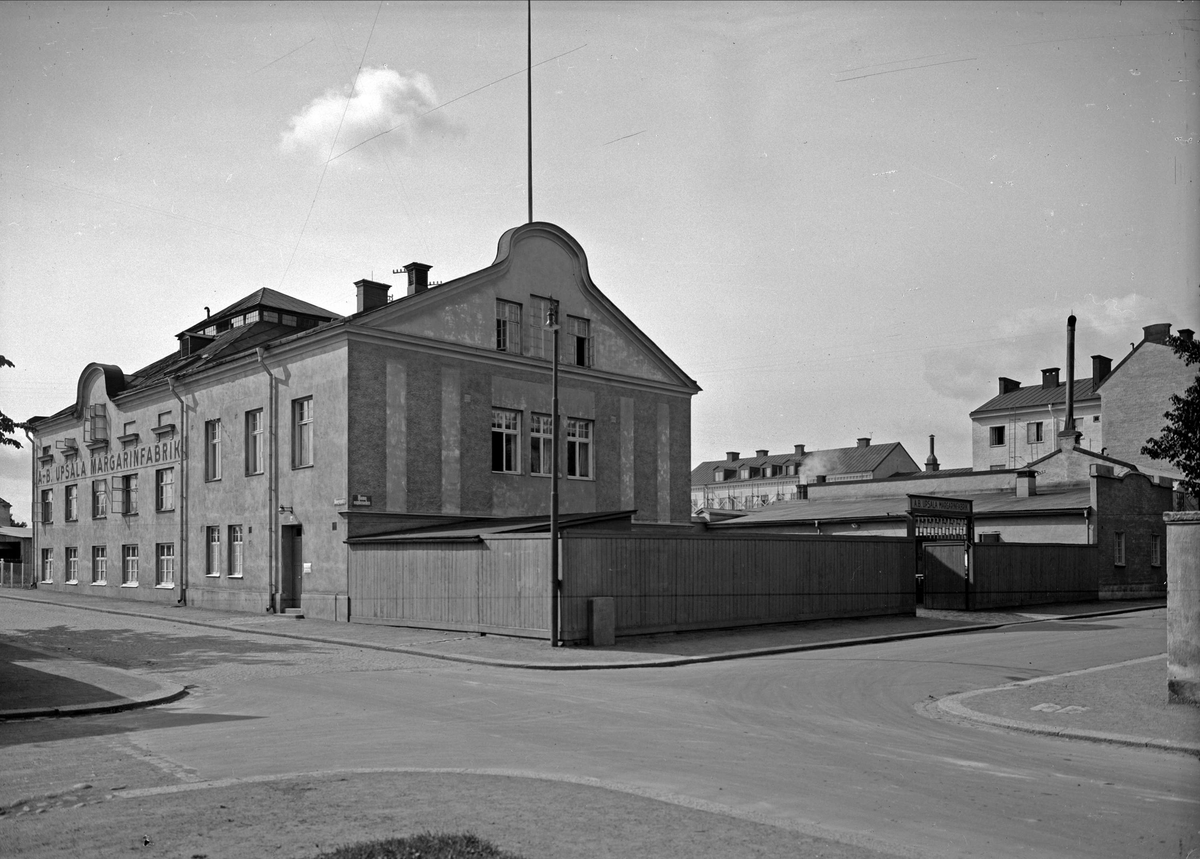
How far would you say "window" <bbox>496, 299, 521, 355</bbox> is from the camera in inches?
1302

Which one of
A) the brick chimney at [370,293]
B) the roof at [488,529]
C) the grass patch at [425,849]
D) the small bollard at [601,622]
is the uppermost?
the brick chimney at [370,293]

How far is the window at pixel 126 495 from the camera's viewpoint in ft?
131

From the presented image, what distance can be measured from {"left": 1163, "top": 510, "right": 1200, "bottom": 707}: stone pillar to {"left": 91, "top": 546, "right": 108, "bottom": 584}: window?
4002cm

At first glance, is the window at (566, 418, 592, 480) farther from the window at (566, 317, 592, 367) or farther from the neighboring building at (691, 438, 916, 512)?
the neighboring building at (691, 438, 916, 512)

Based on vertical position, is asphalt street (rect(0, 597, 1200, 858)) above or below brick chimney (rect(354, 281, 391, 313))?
below

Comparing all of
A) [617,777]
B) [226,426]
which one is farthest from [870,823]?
[226,426]

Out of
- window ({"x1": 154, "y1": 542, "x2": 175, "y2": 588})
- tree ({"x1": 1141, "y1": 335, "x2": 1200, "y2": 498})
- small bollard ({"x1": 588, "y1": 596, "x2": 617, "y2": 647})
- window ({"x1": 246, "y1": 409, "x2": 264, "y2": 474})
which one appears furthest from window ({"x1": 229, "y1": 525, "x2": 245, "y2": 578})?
tree ({"x1": 1141, "y1": 335, "x2": 1200, "y2": 498})

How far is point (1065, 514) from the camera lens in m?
39.4

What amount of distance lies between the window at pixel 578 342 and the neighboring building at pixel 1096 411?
1231 inches

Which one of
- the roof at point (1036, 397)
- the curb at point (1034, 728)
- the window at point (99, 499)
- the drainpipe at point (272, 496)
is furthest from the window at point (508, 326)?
the roof at point (1036, 397)

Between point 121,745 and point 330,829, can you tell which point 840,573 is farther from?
point 330,829

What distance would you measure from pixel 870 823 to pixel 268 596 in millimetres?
26682

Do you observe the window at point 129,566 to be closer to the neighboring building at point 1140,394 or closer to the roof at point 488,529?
the roof at point 488,529

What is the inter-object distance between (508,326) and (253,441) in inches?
350
